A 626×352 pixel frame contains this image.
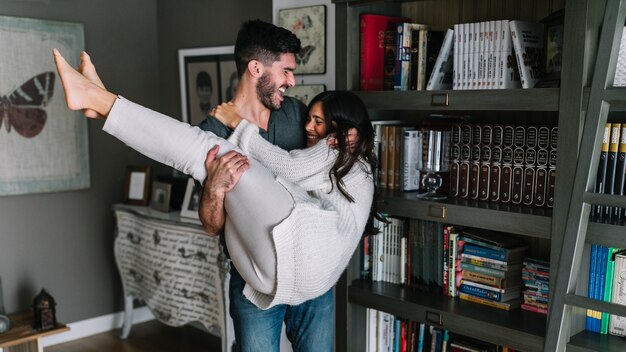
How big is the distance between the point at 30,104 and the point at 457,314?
2.75 metres

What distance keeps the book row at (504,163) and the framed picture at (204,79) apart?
5.75 ft

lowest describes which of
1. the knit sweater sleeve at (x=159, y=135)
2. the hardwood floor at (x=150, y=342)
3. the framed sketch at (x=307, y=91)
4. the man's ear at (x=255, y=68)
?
the hardwood floor at (x=150, y=342)

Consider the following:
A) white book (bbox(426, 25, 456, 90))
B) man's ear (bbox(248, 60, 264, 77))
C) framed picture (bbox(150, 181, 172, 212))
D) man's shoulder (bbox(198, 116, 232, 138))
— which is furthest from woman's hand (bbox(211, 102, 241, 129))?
framed picture (bbox(150, 181, 172, 212))

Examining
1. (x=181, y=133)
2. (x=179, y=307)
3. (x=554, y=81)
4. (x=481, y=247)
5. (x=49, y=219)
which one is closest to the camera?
(x=181, y=133)

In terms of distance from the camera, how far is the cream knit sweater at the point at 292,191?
68.6 inches

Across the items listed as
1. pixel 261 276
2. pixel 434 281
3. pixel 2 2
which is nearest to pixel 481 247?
pixel 434 281

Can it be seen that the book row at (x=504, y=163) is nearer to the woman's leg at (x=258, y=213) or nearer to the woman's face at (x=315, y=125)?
the woman's face at (x=315, y=125)

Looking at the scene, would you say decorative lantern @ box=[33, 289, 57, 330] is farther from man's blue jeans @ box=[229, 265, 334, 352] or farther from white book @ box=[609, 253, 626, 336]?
white book @ box=[609, 253, 626, 336]

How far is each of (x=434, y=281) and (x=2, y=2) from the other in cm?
283

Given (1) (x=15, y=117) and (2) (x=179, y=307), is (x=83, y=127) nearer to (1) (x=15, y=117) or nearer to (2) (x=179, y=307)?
(1) (x=15, y=117)

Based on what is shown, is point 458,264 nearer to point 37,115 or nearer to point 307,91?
point 307,91

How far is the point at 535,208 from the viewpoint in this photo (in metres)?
2.16

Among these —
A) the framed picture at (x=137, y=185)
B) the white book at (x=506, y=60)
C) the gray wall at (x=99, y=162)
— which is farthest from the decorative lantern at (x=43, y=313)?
the white book at (x=506, y=60)

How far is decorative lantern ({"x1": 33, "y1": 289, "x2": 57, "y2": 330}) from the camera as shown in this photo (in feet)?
11.0
